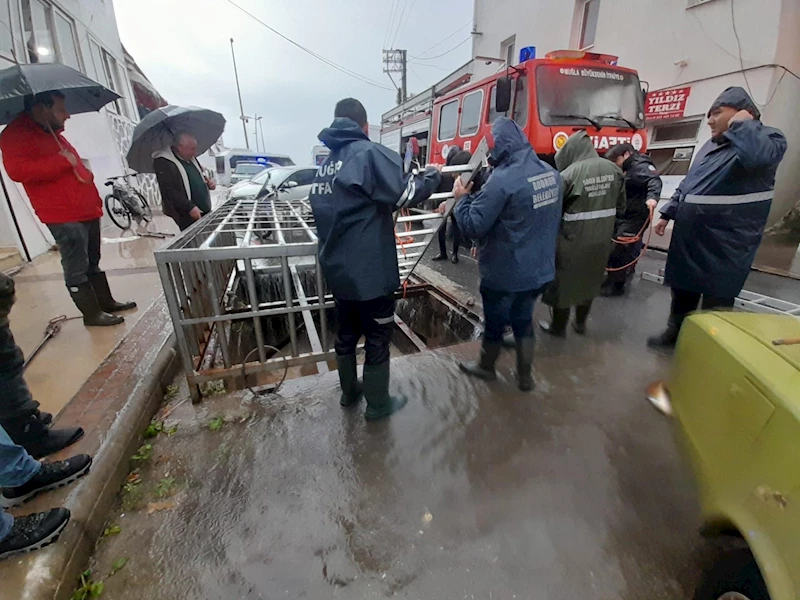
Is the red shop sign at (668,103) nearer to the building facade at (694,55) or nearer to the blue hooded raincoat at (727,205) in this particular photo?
the building facade at (694,55)

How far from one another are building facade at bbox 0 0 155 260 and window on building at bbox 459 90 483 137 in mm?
6430

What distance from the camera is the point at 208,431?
2.29 metres

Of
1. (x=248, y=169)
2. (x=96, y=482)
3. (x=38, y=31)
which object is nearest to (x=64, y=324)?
(x=96, y=482)

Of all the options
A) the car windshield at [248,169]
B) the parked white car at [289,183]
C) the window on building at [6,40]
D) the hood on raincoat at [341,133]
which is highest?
the window on building at [6,40]

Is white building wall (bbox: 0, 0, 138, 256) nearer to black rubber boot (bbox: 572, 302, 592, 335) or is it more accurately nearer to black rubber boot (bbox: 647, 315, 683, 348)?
black rubber boot (bbox: 572, 302, 592, 335)

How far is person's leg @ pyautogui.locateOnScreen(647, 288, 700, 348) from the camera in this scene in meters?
3.12

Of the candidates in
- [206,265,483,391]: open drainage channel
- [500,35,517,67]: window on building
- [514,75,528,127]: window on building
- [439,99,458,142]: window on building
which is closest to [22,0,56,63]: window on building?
[206,265,483,391]: open drainage channel

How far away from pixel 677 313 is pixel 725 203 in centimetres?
99

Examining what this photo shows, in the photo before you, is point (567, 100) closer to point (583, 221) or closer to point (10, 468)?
point (583, 221)

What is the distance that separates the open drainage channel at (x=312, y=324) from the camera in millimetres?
3760

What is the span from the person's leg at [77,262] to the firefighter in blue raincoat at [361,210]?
2241 millimetres

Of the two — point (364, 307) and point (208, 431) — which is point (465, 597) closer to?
point (364, 307)

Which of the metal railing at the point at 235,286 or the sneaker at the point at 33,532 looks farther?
the metal railing at the point at 235,286

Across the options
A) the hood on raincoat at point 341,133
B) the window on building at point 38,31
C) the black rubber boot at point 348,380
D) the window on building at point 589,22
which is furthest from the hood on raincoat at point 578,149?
the window on building at point 589,22
